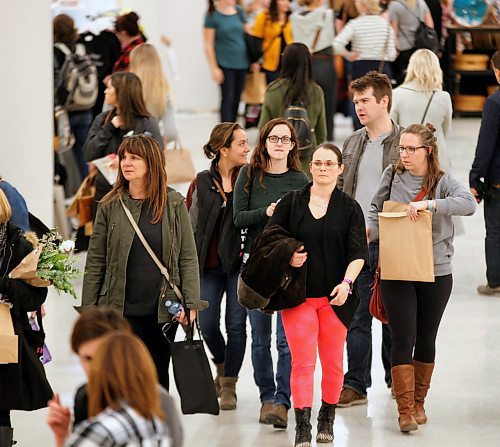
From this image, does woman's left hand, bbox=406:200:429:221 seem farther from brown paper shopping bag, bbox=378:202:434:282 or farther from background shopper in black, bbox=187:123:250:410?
background shopper in black, bbox=187:123:250:410

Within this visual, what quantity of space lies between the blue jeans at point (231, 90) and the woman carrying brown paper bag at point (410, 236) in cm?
761

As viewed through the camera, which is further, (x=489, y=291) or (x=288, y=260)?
(x=489, y=291)

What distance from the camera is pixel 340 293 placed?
5.82 metres

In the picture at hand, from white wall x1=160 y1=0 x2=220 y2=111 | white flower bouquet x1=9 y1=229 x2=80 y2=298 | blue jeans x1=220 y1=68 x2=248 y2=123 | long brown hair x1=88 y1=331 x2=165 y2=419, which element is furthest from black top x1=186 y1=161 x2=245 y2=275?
white wall x1=160 y1=0 x2=220 y2=111

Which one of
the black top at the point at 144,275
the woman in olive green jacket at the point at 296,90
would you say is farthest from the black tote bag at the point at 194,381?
the woman in olive green jacket at the point at 296,90

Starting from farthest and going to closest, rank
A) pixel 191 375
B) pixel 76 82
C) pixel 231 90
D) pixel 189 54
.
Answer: pixel 189 54 < pixel 231 90 < pixel 76 82 < pixel 191 375

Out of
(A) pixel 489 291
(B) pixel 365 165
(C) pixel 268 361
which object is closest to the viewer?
(C) pixel 268 361

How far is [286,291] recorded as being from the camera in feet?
19.3

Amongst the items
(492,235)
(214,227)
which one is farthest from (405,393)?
(492,235)

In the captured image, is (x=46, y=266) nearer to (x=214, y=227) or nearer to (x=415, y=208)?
(x=214, y=227)

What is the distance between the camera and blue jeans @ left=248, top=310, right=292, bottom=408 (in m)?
6.56

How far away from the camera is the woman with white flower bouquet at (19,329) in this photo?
558cm

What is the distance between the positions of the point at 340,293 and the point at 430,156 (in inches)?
35.3

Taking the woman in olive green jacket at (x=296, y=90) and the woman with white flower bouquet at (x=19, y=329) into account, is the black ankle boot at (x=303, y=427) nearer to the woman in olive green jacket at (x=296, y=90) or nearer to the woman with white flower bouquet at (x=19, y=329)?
the woman with white flower bouquet at (x=19, y=329)
